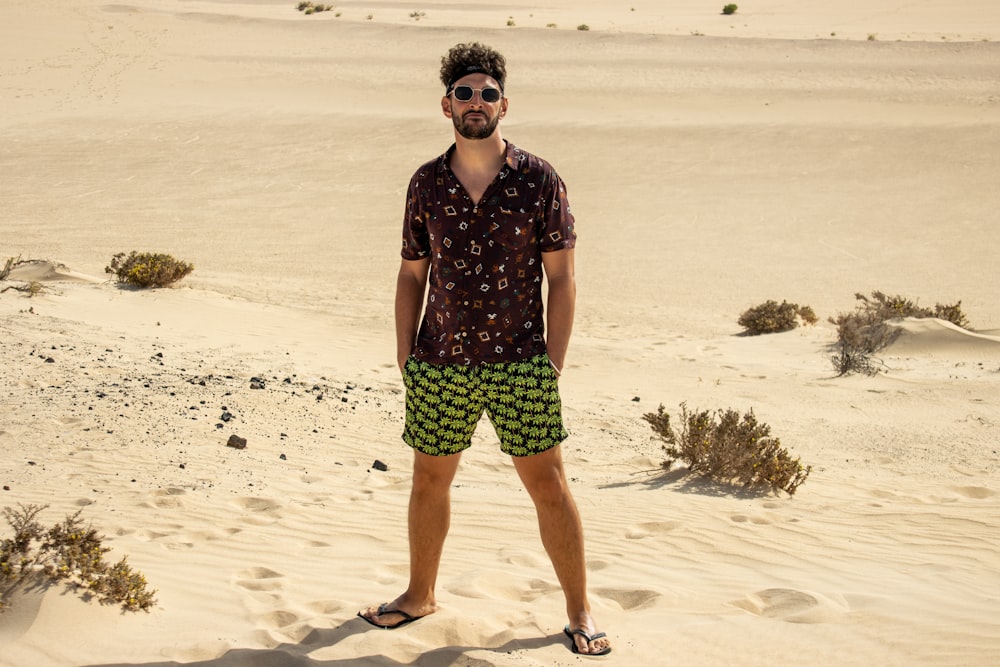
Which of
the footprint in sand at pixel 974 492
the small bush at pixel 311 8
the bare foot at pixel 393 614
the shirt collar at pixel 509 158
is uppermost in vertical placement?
the small bush at pixel 311 8

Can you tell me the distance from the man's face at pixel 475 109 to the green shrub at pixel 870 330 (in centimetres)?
778

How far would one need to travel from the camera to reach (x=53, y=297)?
35.4ft

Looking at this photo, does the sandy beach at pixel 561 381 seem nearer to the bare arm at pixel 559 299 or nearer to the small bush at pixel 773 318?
the small bush at pixel 773 318

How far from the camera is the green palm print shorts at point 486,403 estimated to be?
11.7 feet

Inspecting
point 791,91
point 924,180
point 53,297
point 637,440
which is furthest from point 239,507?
point 791,91

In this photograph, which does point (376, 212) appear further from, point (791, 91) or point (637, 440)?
point (791, 91)

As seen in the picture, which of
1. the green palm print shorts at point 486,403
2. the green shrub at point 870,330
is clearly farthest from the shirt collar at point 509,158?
the green shrub at point 870,330

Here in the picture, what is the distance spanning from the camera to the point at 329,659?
3.61 meters

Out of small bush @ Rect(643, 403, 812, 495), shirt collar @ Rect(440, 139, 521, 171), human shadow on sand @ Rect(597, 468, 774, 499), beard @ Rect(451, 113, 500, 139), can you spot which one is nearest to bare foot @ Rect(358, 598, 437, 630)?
shirt collar @ Rect(440, 139, 521, 171)

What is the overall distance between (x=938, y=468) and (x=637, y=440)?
7.05 ft

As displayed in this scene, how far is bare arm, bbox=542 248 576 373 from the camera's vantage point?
11.8 ft

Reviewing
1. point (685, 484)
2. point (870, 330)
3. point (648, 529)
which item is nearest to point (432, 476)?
point (648, 529)

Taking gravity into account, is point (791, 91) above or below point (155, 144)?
above

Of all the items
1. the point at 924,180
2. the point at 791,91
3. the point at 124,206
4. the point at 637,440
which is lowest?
the point at 637,440
